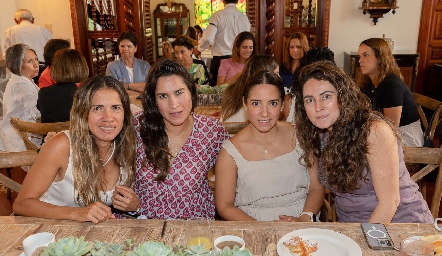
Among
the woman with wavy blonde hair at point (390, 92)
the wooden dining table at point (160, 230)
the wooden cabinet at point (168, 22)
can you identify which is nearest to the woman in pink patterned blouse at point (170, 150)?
the wooden dining table at point (160, 230)

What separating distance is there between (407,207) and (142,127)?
1268 mm

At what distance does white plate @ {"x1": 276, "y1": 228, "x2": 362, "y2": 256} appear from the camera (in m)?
1.27

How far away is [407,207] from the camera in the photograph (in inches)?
69.4

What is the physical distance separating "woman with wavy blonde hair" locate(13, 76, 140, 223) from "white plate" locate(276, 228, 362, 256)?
0.72 m

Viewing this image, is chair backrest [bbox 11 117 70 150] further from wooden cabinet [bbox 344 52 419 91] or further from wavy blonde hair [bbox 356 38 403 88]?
wooden cabinet [bbox 344 52 419 91]

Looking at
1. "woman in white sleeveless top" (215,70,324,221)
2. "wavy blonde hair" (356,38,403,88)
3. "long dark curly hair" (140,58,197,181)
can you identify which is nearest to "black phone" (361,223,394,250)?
"woman in white sleeveless top" (215,70,324,221)

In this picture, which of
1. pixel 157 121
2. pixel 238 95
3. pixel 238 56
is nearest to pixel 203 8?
pixel 238 56

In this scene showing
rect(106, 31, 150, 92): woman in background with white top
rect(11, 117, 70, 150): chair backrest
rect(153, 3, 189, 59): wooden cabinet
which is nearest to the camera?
rect(11, 117, 70, 150): chair backrest

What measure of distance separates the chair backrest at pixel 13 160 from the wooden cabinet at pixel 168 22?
23.3 feet

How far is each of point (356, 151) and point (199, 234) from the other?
76cm

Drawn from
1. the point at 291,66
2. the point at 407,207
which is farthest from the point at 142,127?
the point at 291,66

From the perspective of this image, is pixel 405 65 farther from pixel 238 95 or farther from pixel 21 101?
pixel 21 101

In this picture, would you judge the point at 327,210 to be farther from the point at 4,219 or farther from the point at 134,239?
the point at 4,219

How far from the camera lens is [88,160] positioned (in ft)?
5.67
